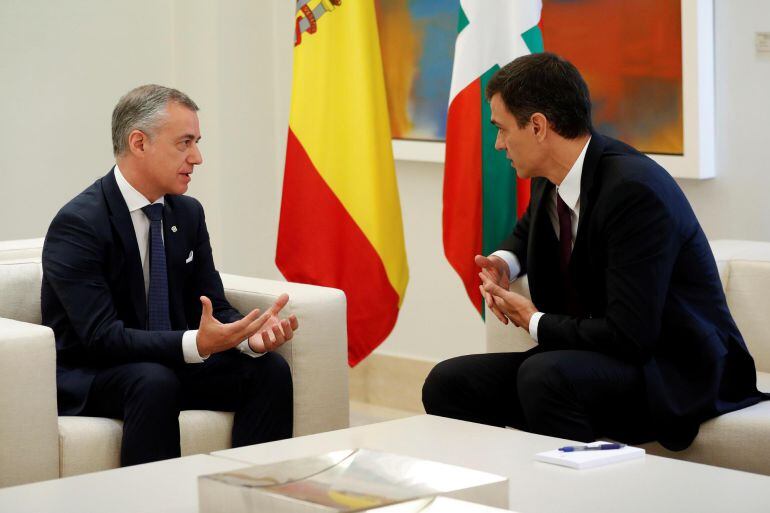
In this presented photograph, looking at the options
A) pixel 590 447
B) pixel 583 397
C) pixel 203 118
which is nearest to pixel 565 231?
pixel 583 397

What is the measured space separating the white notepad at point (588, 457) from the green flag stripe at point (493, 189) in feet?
5.53

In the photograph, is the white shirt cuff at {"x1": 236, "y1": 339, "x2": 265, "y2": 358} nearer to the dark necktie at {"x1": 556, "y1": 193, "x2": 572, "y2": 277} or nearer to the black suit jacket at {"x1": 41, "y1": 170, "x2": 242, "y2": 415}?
the black suit jacket at {"x1": 41, "y1": 170, "x2": 242, "y2": 415}

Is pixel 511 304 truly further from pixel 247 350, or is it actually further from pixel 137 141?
pixel 137 141

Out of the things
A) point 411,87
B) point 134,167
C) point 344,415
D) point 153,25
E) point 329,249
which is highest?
point 153,25

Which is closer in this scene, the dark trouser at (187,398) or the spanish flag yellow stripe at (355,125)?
the dark trouser at (187,398)

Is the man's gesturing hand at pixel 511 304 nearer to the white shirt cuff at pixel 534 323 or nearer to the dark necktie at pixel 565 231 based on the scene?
the white shirt cuff at pixel 534 323

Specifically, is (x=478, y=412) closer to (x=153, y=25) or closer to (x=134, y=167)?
(x=134, y=167)

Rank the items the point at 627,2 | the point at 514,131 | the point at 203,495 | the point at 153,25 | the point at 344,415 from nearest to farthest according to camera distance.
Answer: the point at 203,495, the point at 514,131, the point at 344,415, the point at 627,2, the point at 153,25

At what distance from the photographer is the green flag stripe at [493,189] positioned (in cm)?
399

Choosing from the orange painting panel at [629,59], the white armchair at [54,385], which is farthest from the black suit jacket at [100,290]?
the orange painting panel at [629,59]

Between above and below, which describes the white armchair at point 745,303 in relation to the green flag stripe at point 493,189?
below

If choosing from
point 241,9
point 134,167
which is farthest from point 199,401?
point 241,9

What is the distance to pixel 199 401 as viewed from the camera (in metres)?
3.26

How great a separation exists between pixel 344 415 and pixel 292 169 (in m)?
1.32
